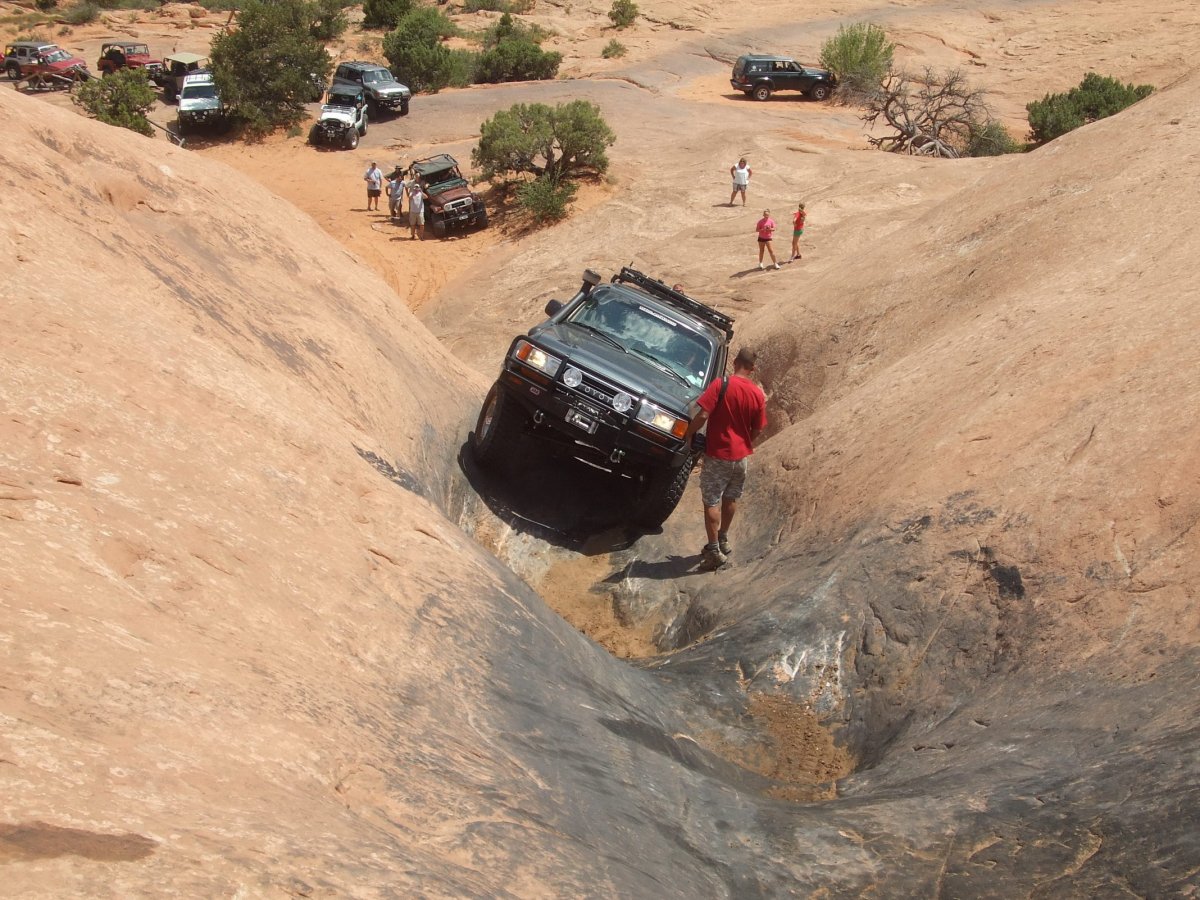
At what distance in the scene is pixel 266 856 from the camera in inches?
105

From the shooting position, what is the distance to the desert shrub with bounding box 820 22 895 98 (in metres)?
36.3

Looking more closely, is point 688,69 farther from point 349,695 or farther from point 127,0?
point 349,695

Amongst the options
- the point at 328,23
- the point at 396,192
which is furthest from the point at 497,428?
the point at 328,23

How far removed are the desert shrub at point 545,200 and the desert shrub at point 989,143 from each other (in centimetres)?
1228

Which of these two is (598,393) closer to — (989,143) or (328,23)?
(989,143)

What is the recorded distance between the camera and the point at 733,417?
25.3 ft

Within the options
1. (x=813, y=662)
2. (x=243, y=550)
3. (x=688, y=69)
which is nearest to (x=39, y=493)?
(x=243, y=550)

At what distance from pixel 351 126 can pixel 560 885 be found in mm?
30335

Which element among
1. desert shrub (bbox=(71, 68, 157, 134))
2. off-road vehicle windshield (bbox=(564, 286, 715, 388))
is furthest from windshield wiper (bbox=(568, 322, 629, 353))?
desert shrub (bbox=(71, 68, 157, 134))

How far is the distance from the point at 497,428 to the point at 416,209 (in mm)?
16916

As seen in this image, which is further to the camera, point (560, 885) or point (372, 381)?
point (372, 381)

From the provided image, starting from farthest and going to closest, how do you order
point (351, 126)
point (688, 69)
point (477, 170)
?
point (688, 69) < point (351, 126) < point (477, 170)

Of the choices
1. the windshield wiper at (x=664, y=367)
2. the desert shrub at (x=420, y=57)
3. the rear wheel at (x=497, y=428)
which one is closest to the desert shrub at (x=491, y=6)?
the desert shrub at (x=420, y=57)

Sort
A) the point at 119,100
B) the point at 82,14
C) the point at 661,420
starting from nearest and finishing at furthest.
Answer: the point at 661,420 → the point at 119,100 → the point at 82,14
